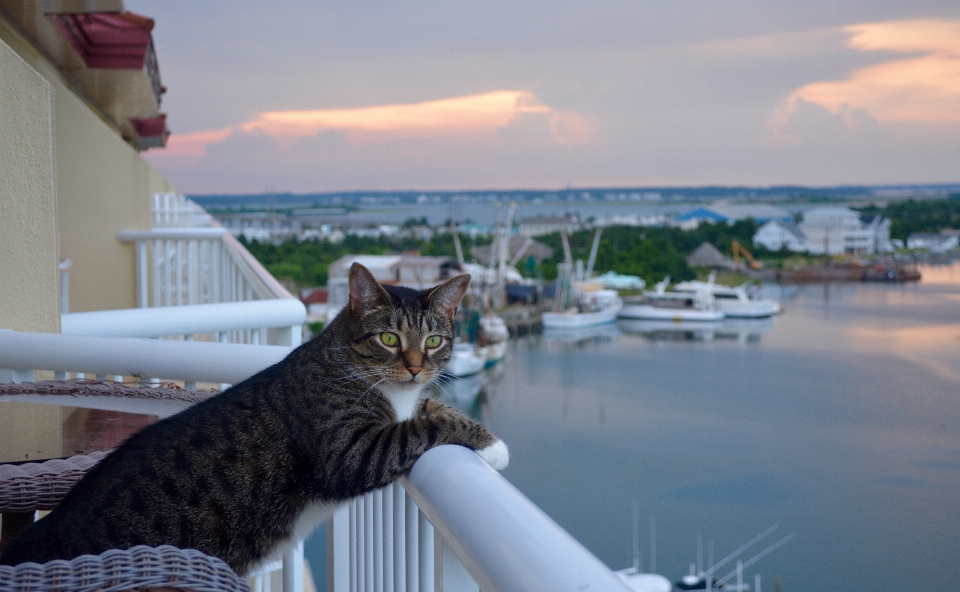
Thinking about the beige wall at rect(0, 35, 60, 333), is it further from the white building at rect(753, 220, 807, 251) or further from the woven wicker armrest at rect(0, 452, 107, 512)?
the white building at rect(753, 220, 807, 251)

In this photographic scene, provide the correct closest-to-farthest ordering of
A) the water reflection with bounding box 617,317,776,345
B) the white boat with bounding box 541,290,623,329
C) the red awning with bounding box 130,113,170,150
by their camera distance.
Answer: the red awning with bounding box 130,113,170,150, the water reflection with bounding box 617,317,776,345, the white boat with bounding box 541,290,623,329

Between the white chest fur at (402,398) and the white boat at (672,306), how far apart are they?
39.0m

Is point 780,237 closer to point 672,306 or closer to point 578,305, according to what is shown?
point 672,306

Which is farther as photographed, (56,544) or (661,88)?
(661,88)

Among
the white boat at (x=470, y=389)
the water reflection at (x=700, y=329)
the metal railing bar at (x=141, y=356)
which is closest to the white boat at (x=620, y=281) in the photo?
the water reflection at (x=700, y=329)

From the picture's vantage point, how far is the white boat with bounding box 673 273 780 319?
39.3 metres

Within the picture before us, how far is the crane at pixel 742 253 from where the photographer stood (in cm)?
4353

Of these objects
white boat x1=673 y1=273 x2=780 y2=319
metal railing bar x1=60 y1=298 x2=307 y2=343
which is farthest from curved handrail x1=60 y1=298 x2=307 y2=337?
white boat x1=673 y1=273 x2=780 y2=319

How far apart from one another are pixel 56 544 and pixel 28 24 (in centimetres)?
283

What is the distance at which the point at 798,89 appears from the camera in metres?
46.2

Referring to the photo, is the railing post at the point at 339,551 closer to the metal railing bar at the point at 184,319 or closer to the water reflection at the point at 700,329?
the metal railing bar at the point at 184,319

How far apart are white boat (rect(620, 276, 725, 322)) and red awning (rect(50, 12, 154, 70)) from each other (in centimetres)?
3679

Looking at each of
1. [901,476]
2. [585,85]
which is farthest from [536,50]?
[901,476]

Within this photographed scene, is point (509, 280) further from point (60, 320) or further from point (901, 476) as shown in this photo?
point (60, 320)
